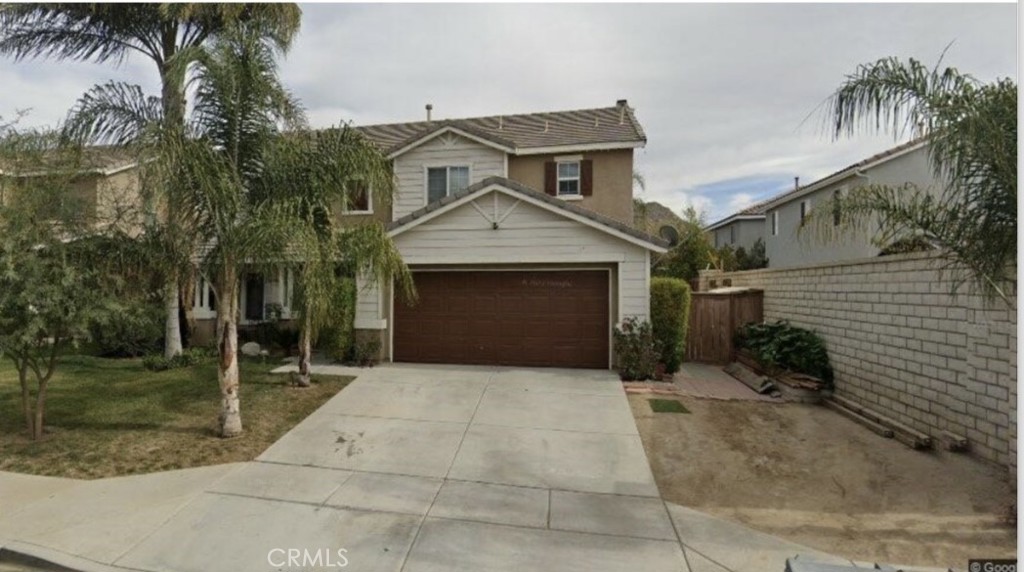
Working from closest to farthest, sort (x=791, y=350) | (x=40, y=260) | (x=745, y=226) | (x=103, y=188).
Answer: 1. (x=40, y=260)
2. (x=103, y=188)
3. (x=791, y=350)
4. (x=745, y=226)

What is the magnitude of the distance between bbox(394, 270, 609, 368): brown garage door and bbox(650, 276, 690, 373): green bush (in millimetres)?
1108

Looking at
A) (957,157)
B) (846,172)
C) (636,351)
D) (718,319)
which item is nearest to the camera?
(957,157)

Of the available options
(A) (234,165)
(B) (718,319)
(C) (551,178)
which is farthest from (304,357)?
(B) (718,319)

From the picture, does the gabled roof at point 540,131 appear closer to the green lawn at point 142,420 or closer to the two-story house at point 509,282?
the two-story house at point 509,282

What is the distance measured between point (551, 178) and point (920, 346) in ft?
32.7

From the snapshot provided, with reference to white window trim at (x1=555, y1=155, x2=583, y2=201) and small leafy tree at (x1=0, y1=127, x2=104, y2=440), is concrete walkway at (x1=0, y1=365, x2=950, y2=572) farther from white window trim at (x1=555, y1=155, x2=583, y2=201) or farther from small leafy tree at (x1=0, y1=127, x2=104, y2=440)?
white window trim at (x1=555, y1=155, x2=583, y2=201)

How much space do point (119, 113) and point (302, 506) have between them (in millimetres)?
5709

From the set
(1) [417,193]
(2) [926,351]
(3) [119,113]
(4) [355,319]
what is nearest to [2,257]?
(3) [119,113]

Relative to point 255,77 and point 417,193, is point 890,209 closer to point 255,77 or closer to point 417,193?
point 255,77

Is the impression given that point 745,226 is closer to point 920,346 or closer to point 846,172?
point 846,172

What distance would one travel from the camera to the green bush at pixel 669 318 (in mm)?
10547

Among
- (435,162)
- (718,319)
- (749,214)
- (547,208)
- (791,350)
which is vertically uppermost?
(749,214)

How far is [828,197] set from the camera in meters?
14.1

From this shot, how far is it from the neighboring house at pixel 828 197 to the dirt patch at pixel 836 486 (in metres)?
6.72
